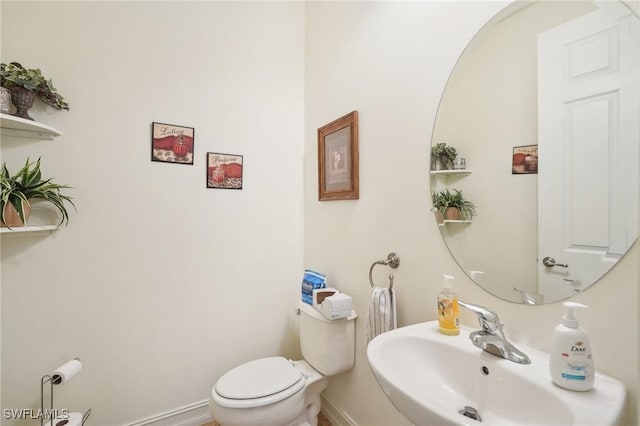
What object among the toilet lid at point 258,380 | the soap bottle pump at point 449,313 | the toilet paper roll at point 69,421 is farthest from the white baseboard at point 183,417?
the soap bottle pump at point 449,313

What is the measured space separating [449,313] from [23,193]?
1.73m

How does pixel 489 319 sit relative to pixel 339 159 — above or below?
below

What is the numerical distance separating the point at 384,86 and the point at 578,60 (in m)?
0.72

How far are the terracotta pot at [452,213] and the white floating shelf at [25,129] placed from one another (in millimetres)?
1702

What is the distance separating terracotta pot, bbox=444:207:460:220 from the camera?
1000 mm

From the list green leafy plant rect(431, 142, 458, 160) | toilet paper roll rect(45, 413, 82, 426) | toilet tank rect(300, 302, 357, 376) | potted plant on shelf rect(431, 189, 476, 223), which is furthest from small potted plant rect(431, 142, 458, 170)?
toilet paper roll rect(45, 413, 82, 426)

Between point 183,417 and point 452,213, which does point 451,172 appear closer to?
point 452,213

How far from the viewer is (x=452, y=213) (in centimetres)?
101

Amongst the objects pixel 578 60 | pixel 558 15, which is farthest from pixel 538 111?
pixel 558 15

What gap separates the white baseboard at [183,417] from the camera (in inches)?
59.6

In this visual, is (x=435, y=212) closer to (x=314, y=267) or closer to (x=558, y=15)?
(x=558, y=15)

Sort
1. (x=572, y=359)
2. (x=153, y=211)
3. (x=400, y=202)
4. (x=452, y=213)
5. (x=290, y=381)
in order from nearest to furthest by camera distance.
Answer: (x=572, y=359) → (x=452, y=213) → (x=400, y=202) → (x=290, y=381) → (x=153, y=211)

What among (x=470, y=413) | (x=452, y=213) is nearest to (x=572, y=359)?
(x=470, y=413)

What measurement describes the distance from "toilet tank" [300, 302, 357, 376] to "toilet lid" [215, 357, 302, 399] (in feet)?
0.44
